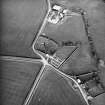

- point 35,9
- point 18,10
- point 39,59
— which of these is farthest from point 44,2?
point 39,59

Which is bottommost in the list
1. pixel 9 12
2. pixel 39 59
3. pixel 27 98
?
pixel 27 98

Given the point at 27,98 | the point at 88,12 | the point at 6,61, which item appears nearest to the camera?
the point at 27,98

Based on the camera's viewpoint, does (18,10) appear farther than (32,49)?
Yes

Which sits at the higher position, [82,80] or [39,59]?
[39,59]

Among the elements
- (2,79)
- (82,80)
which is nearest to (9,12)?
(2,79)

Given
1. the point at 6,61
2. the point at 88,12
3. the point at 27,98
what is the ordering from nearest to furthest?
1. the point at 27,98
2. the point at 6,61
3. the point at 88,12

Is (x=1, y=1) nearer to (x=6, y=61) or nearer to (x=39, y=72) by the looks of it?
(x=6, y=61)

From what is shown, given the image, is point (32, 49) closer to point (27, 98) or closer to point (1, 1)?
point (27, 98)
